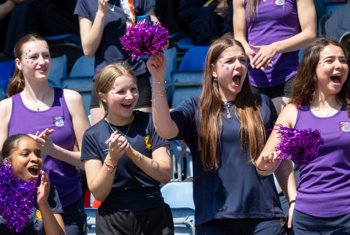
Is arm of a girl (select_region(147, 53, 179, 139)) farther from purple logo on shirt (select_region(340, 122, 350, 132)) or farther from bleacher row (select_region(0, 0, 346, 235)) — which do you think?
bleacher row (select_region(0, 0, 346, 235))

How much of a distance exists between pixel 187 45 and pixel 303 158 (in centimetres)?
490

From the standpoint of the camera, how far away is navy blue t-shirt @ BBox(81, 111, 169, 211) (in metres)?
5.42

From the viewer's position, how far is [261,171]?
5023 millimetres

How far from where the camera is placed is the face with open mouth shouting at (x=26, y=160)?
540cm

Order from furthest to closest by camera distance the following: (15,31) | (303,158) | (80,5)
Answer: (15,31) → (80,5) → (303,158)

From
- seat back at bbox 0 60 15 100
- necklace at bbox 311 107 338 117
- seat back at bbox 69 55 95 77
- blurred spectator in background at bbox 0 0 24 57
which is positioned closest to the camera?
necklace at bbox 311 107 338 117

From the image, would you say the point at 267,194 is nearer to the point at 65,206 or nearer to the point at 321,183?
the point at 321,183

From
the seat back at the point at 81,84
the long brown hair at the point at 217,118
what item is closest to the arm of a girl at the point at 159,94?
the long brown hair at the point at 217,118

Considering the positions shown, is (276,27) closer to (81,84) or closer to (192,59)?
(192,59)

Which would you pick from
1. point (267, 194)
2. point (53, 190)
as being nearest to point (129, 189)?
point (53, 190)

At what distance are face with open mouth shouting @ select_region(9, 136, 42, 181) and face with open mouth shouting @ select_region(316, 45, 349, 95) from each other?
5.15 feet

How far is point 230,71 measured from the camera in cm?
525

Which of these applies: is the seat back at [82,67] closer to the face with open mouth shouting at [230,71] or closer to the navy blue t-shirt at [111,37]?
the navy blue t-shirt at [111,37]

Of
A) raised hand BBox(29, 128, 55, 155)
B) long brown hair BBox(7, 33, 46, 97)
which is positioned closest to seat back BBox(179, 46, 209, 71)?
long brown hair BBox(7, 33, 46, 97)
